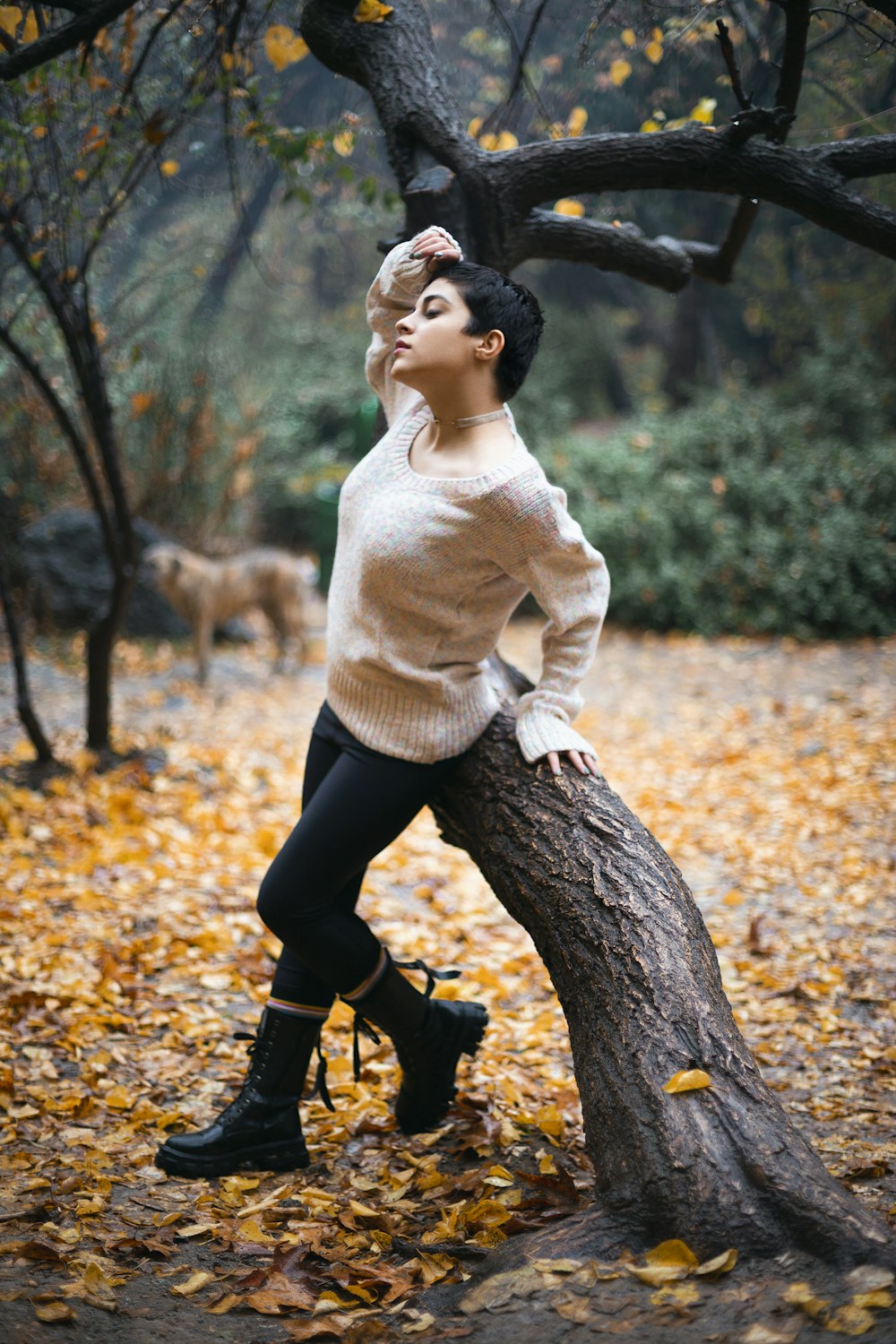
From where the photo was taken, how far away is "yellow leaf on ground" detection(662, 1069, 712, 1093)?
1.89 meters

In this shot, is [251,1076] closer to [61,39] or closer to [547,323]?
[61,39]

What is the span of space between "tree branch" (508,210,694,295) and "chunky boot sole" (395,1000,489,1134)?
7.25 ft

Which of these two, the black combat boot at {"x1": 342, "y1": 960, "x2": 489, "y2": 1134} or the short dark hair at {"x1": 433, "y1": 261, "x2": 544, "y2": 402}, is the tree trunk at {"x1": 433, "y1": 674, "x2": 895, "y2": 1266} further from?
the short dark hair at {"x1": 433, "y1": 261, "x2": 544, "y2": 402}

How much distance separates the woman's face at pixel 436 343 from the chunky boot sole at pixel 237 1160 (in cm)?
178

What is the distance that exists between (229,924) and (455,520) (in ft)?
7.72

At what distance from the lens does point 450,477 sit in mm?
2129

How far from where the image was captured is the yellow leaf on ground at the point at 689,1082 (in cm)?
189

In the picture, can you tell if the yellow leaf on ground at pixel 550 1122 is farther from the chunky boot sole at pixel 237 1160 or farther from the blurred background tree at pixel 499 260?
the blurred background tree at pixel 499 260

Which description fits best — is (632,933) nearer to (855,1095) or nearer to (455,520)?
(455,520)

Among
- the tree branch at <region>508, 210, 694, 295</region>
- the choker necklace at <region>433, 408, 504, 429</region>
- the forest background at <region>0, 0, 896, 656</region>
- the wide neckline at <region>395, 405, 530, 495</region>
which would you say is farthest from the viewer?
the forest background at <region>0, 0, 896, 656</region>

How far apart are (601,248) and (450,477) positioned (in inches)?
59.9

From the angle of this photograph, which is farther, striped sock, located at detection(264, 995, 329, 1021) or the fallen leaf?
striped sock, located at detection(264, 995, 329, 1021)

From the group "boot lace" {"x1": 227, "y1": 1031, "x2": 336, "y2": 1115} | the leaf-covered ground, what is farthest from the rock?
"boot lace" {"x1": 227, "y1": 1031, "x2": 336, "y2": 1115}

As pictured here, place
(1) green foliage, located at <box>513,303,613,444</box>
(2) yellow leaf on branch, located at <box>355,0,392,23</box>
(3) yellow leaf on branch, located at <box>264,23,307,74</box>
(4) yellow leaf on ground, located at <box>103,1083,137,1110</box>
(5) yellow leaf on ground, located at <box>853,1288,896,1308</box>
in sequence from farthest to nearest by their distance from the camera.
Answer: (1) green foliage, located at <box>513,303,613,444</box>
(3) yellow leaf on branch, located at <box>264,23,307,74</box>
(2) yellow leaf on branch, located at <box>355,0,392,23</box>
(4) yellow leaf on ground, located at <box>103,1083,137,1110</box>
(5) yellow leaf on ground, located at <box>853,1288,896,1308</box>
